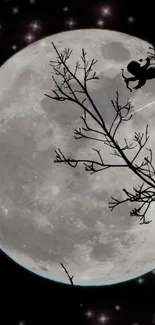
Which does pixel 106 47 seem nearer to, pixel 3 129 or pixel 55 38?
pixel 55 38

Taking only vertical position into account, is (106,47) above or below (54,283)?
above

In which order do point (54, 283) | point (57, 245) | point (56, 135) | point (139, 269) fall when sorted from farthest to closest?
point (54, 283), point (139, 269), point (57, 245), point (56, 135)

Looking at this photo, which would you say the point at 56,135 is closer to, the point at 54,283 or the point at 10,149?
the point at 10,149

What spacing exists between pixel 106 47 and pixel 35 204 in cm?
195

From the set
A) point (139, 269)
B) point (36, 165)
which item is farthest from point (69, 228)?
point (139, 269)

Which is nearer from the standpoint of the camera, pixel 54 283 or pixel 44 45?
pixel 44 45

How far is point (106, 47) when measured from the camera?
5.53 meters

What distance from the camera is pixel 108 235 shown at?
5.45 metres

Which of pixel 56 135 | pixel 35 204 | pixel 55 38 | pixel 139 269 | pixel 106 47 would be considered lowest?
pixel 139 269

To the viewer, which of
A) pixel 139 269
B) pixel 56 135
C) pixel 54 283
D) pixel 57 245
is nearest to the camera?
pixel 56 135

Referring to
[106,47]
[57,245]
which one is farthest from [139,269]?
[106,47]

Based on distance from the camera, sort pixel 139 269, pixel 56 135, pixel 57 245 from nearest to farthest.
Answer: pixel 56 135, pixel 57 245, pixel 139 269

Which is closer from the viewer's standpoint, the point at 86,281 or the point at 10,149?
the point at 10,149

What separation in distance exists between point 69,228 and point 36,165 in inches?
31.9
